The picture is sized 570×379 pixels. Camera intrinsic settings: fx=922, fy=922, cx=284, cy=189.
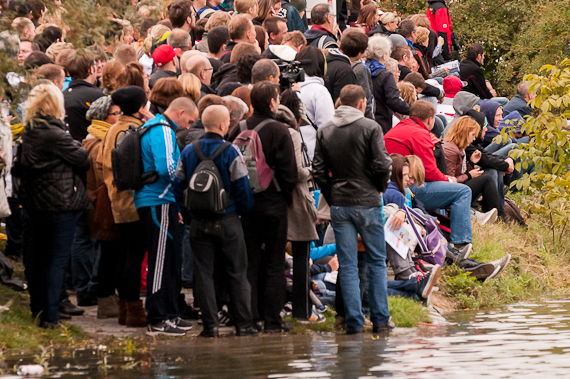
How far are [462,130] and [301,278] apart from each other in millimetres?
4543

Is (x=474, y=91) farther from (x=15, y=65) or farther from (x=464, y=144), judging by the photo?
(x=15, y=65)

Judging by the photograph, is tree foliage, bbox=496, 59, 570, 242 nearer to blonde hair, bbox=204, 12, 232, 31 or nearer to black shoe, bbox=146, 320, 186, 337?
blonde hair, bbox=204, 12, 232, 31

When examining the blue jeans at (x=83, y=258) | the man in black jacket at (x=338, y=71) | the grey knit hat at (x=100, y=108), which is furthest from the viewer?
the man in black jacket at (x=338, y=71)

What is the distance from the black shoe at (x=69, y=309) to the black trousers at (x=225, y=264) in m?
1.32

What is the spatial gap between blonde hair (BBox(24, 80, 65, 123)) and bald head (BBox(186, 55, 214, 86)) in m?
2.11

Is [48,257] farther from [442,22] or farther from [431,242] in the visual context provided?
[442,22]

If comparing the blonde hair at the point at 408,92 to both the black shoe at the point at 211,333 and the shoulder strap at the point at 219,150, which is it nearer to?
→ the shoulder strap at the point at 219,150

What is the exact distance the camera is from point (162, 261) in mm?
8062

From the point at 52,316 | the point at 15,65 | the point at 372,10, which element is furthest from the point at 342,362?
the point at 372,10

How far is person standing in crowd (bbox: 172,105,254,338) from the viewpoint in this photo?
7.96m

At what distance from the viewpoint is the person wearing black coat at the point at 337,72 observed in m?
11.2

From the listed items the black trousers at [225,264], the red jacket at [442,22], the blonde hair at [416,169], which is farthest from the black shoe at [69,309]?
the red jacket at [442,22]

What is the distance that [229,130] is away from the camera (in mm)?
8773

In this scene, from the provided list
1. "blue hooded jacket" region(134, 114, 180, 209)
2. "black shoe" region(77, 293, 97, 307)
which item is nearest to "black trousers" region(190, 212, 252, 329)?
"blue hooded jacket" region(134, 114, 180, 209)
